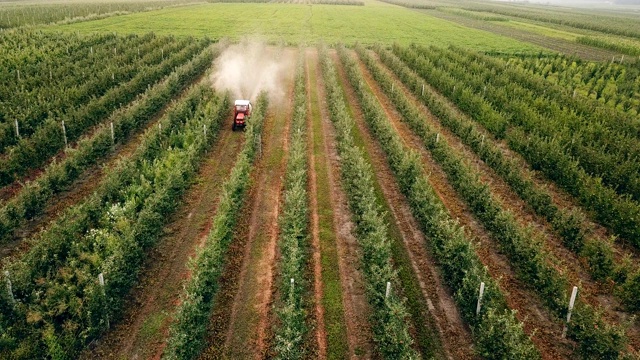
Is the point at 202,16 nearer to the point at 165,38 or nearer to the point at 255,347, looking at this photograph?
the point at 165,38

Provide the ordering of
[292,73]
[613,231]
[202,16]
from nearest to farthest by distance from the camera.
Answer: [613,231] → [292,73] → [202,16]

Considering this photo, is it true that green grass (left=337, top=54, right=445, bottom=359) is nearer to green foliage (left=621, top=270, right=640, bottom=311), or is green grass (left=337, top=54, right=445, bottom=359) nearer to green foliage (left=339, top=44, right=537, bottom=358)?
green foliage (left=339, top=44, right=537, bottom=358)

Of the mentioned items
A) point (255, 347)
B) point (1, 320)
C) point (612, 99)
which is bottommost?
point (255, 347)

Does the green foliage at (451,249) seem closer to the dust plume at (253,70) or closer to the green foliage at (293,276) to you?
the green foliage at (293,276)

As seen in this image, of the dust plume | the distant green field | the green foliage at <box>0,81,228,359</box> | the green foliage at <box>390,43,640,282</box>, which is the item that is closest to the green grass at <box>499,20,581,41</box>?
the distant green field

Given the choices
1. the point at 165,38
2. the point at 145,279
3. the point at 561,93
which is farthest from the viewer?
the point at 165,38

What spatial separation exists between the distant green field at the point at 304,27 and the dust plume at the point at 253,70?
22.6 ft

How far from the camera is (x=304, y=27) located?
8562 centimetres

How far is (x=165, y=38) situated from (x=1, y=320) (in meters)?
51.6

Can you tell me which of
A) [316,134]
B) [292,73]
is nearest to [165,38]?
[292,73]

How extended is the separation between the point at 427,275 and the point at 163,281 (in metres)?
10.3

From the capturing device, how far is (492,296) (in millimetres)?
14516

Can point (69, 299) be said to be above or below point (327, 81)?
below

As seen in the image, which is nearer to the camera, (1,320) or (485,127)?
(1,320)
